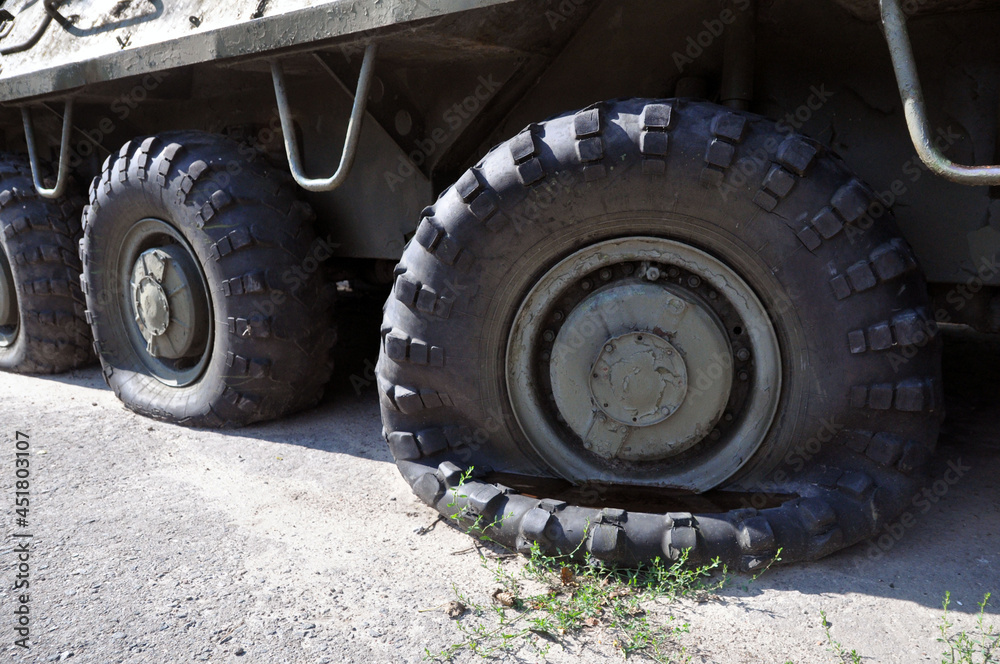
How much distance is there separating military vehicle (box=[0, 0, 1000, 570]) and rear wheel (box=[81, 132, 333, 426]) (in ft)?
0.06

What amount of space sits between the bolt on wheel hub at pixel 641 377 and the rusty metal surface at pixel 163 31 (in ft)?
3.37

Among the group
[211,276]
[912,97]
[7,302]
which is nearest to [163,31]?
[211,276]

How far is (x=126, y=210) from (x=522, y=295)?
2.03m

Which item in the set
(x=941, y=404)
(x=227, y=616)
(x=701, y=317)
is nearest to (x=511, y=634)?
(x=227, y=616)

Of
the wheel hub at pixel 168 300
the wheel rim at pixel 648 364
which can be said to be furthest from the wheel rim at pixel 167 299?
the wheel rim at pixel 648 364

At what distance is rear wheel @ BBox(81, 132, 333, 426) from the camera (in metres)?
2.96

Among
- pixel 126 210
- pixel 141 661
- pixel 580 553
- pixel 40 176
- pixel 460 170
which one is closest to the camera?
pixel 141 661

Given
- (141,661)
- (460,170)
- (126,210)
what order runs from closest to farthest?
(141,661) < (460,170) < (126,210)

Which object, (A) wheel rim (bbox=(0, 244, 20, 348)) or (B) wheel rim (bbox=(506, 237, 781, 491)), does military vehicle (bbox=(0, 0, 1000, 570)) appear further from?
(A) wheel rim (bbox=(0, 244, 20, 348))

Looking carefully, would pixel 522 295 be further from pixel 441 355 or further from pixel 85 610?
pixel 85 610

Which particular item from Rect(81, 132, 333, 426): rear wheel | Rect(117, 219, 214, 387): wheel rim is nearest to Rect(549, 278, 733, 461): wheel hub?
Rect(81, 132, 333, 426): rear wheel

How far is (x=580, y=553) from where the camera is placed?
198 centimetres

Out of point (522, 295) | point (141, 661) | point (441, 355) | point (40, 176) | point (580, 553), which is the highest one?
point (40, 176)

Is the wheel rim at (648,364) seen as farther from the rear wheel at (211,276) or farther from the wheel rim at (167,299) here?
the wheel rim at (167,299)
